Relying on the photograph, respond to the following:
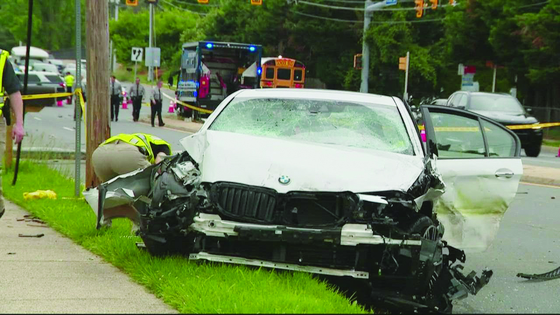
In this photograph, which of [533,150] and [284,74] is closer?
[533,150]

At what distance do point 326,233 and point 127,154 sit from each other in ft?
8.88

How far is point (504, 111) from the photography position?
26.0 m

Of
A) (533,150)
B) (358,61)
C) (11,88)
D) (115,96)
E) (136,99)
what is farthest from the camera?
(358,61)

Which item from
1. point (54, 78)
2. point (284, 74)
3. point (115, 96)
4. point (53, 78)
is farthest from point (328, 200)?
point (54, 78)

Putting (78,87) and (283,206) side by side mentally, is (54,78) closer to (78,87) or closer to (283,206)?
(78,87)

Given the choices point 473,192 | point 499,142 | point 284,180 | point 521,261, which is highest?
point 499,142

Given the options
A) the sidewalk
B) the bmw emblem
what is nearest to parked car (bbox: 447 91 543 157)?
the sidewalk

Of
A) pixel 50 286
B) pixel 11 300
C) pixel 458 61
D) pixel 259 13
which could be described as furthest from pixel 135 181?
pixel 259 13

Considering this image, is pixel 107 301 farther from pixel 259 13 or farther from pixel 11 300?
pixel 259 13

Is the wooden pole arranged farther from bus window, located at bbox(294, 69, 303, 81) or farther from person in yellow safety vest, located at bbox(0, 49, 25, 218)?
bus window, located at bbox(294, 69, 303, 81)

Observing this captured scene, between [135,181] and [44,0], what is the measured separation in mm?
19639

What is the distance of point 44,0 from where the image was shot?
26.0 meters

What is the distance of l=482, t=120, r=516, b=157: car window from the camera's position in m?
8.62

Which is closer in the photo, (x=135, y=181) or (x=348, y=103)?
(x=135, y=181)
